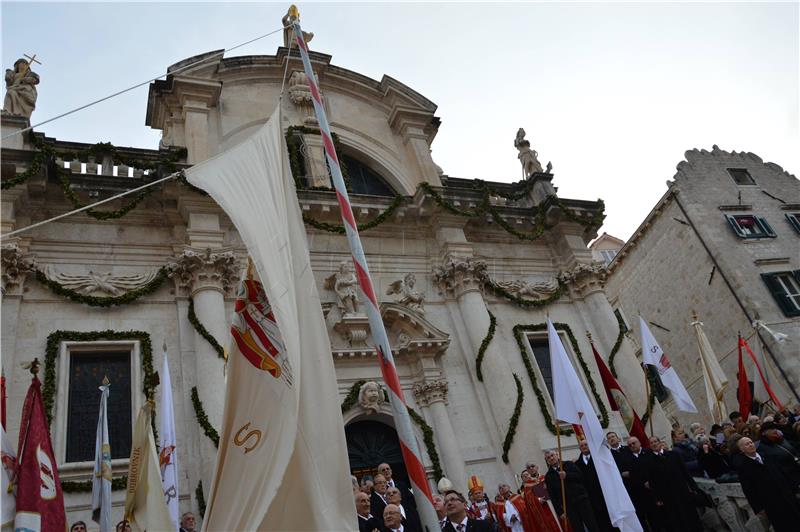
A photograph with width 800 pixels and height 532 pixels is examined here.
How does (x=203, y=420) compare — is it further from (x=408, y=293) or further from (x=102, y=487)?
(x=408, y=293)

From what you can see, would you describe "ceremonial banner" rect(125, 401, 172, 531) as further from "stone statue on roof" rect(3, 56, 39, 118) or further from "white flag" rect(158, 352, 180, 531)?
"stone statue on roof" rect(3, 56, 39, 118)

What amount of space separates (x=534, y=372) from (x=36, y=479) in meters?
10.9

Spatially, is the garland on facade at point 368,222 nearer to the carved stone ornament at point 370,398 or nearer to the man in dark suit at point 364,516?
the carved stone ornament at point 370,398

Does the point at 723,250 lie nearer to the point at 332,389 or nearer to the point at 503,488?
the point at 503,488

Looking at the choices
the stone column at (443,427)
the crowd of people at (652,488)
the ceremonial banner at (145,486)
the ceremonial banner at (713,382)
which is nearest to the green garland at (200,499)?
the ceremonial banner at (145,486)

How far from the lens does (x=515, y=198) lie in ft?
60.0

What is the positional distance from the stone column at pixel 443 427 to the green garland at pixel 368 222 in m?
4.12

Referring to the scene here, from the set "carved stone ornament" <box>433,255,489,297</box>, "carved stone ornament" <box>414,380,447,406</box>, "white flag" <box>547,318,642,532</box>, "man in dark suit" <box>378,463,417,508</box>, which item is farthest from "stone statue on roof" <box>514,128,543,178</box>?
"man in dark suit" <box>378,463,417,508</box>

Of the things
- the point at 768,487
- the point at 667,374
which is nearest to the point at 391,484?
the point at 768,487

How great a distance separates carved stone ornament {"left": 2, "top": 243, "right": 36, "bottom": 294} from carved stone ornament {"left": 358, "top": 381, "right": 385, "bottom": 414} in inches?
276

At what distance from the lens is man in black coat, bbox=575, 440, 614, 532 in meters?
9.59

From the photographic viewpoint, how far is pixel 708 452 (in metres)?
10.2

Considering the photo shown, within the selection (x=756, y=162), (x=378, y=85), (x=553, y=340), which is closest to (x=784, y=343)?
(x=756, y=162)

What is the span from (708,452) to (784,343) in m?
13.9
